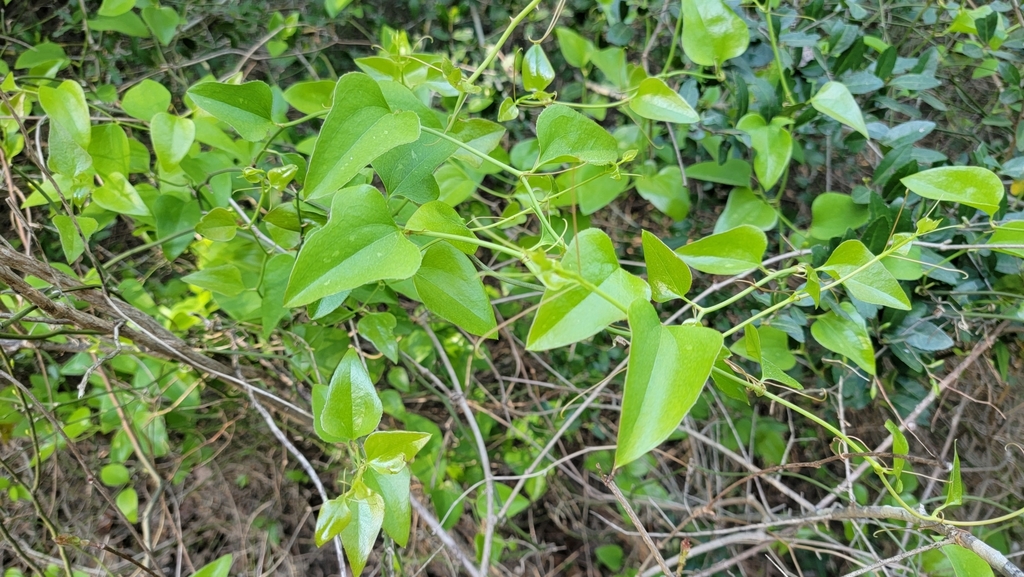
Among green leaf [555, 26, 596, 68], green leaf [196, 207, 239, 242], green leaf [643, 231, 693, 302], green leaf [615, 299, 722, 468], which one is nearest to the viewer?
green leaf [615, 299, 722, 468]

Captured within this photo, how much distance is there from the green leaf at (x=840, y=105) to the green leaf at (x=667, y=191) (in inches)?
8.3

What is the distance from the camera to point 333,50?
40.7 inches

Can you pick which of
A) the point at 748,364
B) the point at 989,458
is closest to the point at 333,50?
the point at 748,364

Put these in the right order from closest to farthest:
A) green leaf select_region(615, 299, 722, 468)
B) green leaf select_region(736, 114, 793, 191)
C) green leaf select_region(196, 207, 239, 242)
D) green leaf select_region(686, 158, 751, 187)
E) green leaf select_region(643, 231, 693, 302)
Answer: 1. green leaf select_region(615, 299, 722, 468)
2. green leaf select_region(643, 231, 693, 302)
3. green leaf select_region(196, 207, 239, 242)
4. green leaf select_region(736, 114, 793, 191)
5. green leaf select_region(686, 158, 751, 187)

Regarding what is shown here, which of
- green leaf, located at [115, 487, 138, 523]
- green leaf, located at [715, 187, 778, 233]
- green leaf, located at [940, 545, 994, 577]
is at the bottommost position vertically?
green leaf, located at [115, 487, 138, 523]

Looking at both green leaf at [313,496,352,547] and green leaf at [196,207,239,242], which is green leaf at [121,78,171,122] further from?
green leaf at [313,496,352,547]

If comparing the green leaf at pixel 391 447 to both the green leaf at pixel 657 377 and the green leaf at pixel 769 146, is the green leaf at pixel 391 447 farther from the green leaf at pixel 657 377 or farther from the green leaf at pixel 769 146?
the green leaf at pixel 769 146

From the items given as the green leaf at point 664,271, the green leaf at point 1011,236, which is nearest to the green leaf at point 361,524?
the green leaf at point 664,271

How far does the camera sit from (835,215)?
677 millimetres

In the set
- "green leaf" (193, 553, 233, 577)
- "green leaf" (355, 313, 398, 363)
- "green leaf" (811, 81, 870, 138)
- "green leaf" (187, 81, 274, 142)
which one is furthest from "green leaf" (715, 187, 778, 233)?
"green leaf" (193, 553, 233, 577)

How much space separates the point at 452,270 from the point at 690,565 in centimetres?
75

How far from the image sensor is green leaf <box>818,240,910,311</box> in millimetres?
454

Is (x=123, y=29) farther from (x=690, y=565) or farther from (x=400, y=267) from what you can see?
(x=690, y=565)

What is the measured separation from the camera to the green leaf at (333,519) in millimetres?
407
